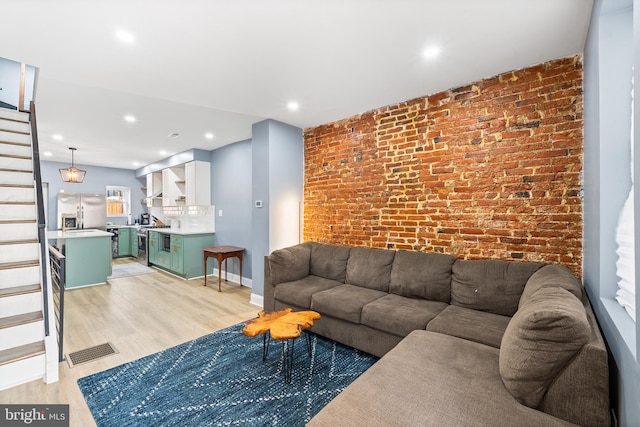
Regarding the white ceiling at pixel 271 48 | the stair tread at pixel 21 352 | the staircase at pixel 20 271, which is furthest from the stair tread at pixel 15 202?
the stair tread at pixel 21 352

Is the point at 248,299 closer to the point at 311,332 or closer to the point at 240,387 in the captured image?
the point at 311,332

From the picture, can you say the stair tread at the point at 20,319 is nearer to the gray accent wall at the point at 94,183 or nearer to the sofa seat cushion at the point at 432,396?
the sofa seat cushion at the point at 432,396

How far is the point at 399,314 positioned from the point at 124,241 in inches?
307

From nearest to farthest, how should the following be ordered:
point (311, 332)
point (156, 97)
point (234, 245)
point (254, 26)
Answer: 1. point (254, 26)
2. point (311, 332)
3. point (156, 97)
4. point (234, 245)

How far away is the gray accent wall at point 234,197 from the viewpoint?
16.4 ft

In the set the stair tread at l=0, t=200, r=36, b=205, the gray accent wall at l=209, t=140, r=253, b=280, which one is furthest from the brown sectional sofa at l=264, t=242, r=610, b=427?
the stair tread at l=0, t=200, r=36, b=205

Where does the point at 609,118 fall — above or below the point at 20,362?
above

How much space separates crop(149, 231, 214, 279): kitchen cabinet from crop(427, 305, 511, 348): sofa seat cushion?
4.53 m

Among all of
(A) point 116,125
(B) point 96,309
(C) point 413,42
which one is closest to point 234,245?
(B) point 96,309

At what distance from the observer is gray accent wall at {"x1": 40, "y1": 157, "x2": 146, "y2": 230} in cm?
709

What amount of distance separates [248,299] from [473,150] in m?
3.50

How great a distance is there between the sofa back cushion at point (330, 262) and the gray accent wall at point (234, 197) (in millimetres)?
1662

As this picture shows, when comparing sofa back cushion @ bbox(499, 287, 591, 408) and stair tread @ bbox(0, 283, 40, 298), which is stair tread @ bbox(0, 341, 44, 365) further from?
sofa back cushion @ bbox(499, 287, 591, 408)

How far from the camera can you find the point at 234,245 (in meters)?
5.26
